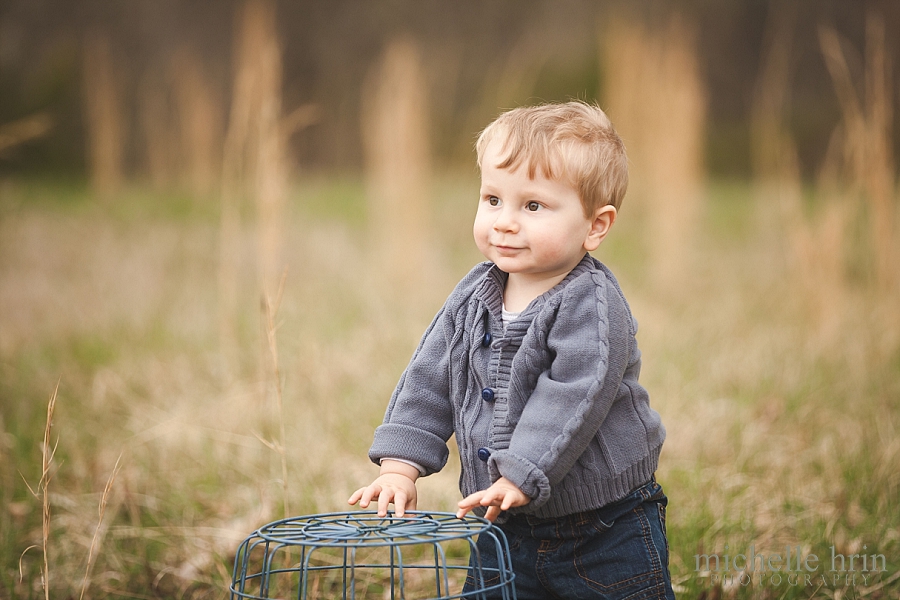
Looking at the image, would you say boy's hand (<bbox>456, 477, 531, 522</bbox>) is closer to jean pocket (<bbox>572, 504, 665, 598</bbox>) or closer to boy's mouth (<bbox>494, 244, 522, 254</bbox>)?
jean pocket (<bbox>572, 504, 665, 598</bbox>)

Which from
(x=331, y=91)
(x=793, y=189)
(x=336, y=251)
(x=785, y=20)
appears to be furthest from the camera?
(x=331, y=91)

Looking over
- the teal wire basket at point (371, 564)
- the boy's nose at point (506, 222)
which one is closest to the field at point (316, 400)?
the teal wire basket at point (371, 564)

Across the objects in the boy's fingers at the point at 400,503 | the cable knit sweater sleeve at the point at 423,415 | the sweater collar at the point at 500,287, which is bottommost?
the boy's fingers at the point at 400,503

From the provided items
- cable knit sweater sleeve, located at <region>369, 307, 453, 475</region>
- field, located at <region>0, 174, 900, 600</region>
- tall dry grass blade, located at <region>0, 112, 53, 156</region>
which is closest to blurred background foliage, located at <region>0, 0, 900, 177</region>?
field, located at <region>0, 174, 900, 600</region>

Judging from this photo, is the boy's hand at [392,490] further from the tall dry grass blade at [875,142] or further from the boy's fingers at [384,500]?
the tall dry grass blade at [875,142]

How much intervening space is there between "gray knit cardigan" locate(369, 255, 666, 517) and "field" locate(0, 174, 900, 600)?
0.36 metres

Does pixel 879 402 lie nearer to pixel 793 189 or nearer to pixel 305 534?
pixel 793 189

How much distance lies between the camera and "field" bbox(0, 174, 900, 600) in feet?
6.65

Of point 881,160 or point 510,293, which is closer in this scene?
point 510,293

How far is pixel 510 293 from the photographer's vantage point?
1395 millimetres

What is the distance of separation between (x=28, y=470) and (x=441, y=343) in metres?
1.79

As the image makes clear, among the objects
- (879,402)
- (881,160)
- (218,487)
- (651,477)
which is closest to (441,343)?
(651,477)

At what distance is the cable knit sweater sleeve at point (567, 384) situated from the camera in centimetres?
119

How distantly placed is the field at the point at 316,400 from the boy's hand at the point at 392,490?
0.33 meters
